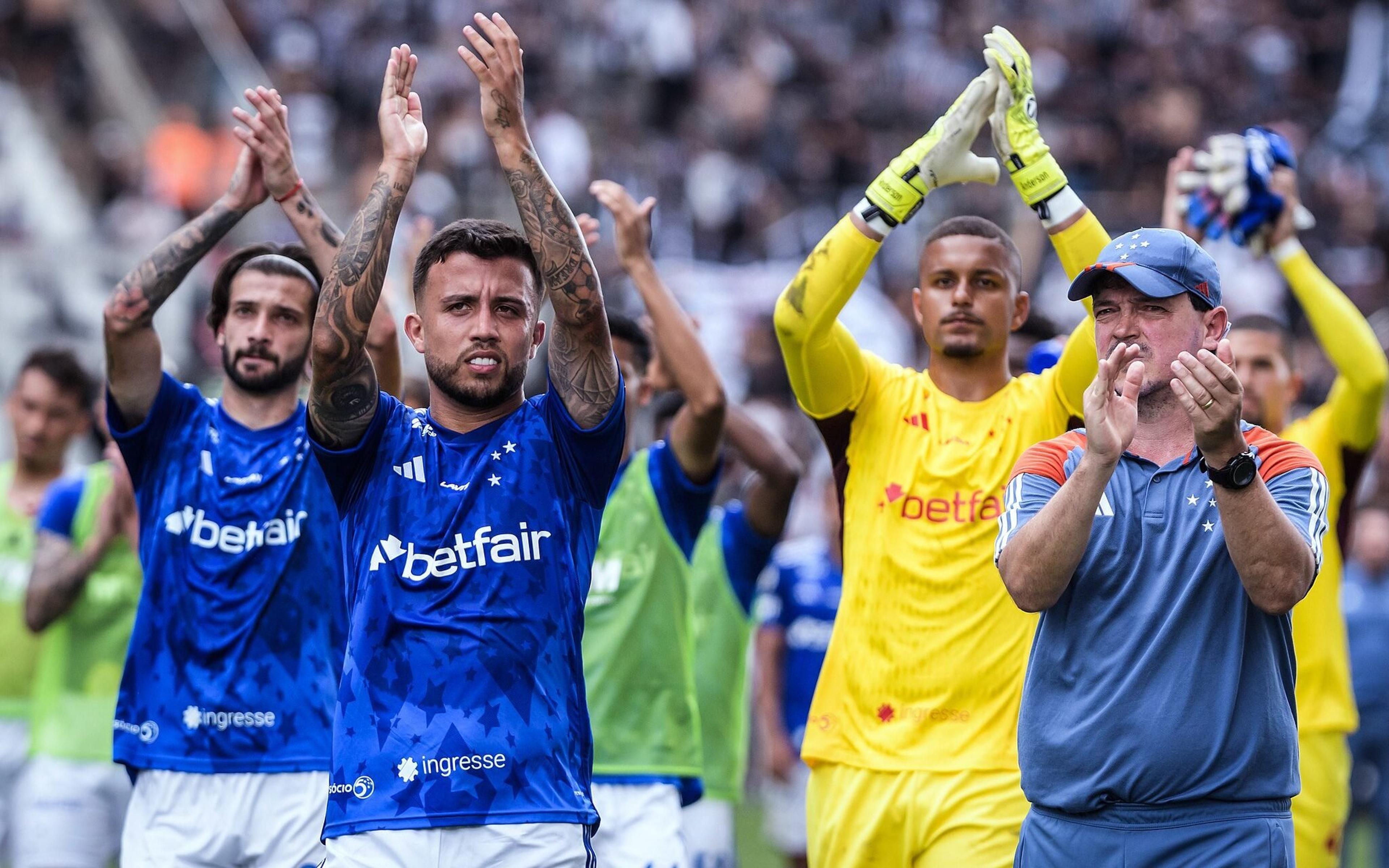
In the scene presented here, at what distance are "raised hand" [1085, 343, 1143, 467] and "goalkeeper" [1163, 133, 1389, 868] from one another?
2.56m

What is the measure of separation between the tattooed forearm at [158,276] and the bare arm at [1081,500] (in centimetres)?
313

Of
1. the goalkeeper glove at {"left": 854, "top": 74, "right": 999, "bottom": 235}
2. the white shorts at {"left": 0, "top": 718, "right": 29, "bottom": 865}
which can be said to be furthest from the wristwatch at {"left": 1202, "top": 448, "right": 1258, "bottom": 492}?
the white shorts at {"left": 0, "top": 718, "right": 29, "bottom": 865}

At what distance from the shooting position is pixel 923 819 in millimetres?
5500

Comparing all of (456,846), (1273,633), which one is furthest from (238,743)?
(1273,633)

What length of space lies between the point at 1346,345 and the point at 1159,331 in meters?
2.70

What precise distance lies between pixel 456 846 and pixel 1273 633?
7.34 feet

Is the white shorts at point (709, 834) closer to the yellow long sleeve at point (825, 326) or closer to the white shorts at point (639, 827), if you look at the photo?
the white shorts at point (639, 827)

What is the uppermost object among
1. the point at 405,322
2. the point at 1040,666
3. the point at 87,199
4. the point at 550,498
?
the point at 87,199

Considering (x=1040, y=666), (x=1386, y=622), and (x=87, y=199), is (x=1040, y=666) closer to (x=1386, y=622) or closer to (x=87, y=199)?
(x=1386, y=622)

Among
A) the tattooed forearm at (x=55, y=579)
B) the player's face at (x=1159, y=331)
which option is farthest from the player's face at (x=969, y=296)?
the tattooed forearm at (x=55, y=579)

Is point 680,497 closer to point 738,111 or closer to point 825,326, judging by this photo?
point 825,326

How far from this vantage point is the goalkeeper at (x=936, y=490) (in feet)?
18.2

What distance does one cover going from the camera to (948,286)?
19.6 feet

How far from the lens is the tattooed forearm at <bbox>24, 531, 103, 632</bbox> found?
24.2 ft
